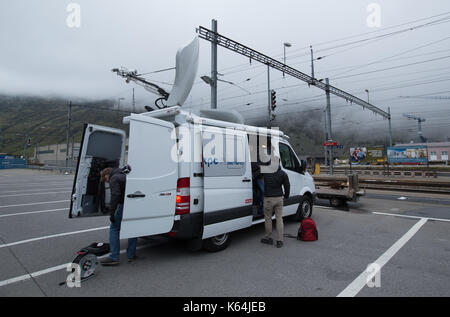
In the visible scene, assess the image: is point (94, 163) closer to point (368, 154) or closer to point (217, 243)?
point (217, 243)

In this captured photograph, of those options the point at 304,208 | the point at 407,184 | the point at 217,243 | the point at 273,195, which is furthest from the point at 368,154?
the point at 217,243

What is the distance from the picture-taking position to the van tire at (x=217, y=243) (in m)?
4.47

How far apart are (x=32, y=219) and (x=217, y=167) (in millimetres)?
6445

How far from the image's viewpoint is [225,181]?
460 cm

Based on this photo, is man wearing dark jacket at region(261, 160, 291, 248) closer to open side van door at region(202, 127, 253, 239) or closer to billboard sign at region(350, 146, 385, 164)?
open side van door at region(202, 127, 253, 239)

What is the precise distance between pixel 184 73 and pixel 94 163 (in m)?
2.55

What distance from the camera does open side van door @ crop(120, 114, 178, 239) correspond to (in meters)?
3.63

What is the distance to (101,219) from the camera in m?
7.46

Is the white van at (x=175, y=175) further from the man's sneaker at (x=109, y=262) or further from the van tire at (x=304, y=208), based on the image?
the van tire at (x=304, y=208)

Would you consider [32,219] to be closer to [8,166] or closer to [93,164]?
[93,164]

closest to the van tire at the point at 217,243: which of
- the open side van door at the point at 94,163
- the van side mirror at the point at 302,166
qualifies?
the open side van door at the point at 94,163

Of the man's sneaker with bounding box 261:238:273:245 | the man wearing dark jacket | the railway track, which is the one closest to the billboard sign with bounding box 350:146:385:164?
the railway track

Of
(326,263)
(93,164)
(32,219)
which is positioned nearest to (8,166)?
(32,219)

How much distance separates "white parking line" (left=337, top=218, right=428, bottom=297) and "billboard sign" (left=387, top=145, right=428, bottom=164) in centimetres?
2373
